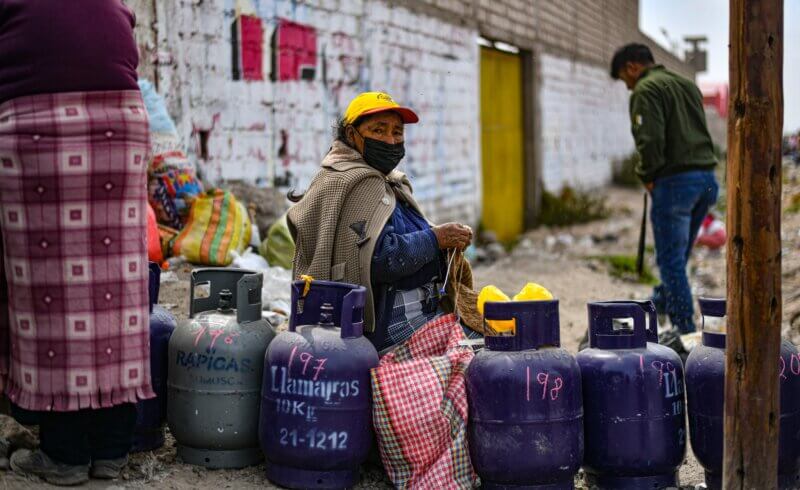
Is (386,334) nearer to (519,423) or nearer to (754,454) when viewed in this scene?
(519,423)

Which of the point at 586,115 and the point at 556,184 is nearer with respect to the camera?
the point at 556,184

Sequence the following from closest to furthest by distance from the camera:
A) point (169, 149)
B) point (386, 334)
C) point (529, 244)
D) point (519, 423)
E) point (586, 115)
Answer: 1. point (519, 423)
2. point (386, 334)
3. point (169, 149)
4. point (529, 244)
5. point (586, 115)

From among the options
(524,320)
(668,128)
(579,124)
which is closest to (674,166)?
(668,128)

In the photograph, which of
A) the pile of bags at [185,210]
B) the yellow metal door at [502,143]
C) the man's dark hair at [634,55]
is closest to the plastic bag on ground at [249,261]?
the pile of bags at [185,210]

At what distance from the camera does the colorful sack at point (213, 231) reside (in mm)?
5934

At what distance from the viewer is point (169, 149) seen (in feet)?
20.0

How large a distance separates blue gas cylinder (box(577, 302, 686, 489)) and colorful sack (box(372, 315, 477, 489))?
17.6 inches

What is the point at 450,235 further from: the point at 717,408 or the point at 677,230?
the point at 677,230

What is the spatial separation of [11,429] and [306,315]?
1.12m

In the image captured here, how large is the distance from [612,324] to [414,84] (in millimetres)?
6729

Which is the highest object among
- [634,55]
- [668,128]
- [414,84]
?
[414,84]

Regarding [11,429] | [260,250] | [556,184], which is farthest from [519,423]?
[556,184]

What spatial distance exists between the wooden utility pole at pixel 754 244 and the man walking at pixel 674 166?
3119 mm

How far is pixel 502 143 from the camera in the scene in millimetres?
12633
